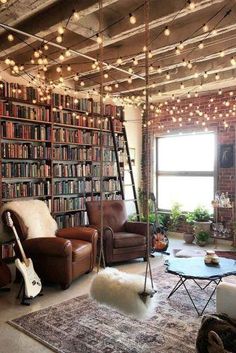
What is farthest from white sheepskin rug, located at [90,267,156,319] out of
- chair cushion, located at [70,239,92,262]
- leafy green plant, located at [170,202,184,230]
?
leafy green plant, located at [170,202,184,230]

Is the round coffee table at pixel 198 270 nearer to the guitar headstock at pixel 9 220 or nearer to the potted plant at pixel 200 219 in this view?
the guitar headstock at pixel 9 220

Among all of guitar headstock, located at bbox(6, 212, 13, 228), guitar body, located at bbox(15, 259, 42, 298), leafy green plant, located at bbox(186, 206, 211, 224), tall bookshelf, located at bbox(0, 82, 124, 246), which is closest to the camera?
guitar body, located at bbox(15, 259, 42, 298)

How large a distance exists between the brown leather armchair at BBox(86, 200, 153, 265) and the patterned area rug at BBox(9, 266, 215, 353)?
1.22 m

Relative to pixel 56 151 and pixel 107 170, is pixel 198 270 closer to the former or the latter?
pixel 56 151

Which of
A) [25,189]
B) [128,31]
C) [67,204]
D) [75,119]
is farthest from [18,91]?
[128,31]

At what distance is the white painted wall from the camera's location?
709 cm

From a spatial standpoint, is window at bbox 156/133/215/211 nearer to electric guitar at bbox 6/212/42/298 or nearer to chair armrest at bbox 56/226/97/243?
chair armrest at bbox 56/226/97/243

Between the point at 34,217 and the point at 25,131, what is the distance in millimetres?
1573

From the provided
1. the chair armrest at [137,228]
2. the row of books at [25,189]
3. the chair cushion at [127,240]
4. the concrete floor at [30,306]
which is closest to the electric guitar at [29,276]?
the concrete floor at [30,306]

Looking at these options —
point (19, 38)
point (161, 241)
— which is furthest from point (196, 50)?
point (161, 241)

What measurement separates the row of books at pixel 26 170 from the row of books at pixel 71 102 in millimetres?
1065

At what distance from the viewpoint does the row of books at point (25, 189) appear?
4.85 m

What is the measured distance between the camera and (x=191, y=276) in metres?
2.98

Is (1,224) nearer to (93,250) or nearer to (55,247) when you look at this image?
(55,247)
